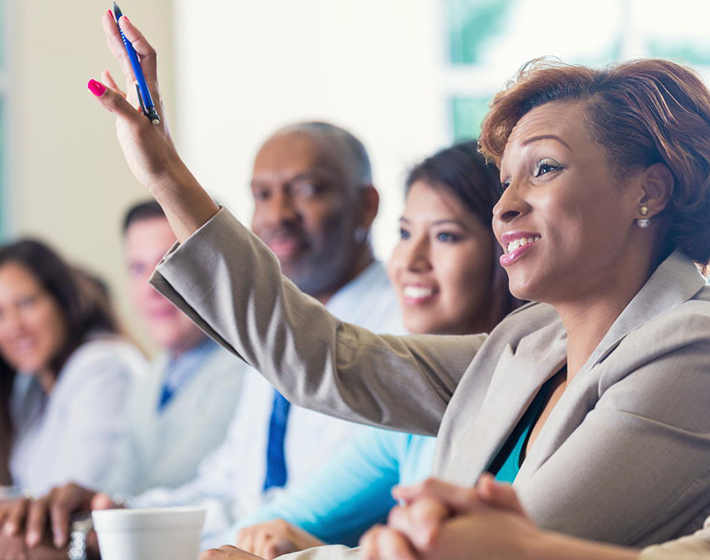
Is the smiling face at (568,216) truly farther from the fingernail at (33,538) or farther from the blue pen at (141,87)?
the fingernail at (33,538)

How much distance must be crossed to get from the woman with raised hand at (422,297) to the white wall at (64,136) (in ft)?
9.94

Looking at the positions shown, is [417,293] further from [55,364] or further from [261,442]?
[55,364]

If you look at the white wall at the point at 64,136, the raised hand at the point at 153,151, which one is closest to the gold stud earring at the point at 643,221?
the raised hand at the point at 153,151

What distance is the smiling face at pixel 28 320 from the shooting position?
10.8 feet

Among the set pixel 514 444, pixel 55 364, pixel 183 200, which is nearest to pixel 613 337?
pixel 514 444

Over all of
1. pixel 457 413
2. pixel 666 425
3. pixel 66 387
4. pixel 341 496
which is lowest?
pixel 66 387

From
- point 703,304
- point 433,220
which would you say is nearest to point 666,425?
point 703,304

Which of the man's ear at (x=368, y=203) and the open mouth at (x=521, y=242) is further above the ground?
the open mouth at (x=521, y=242)

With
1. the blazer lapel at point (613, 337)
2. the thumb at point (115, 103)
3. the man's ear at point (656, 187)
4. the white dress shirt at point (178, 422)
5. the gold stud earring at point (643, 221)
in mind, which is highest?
the thumb at point (115, 103)

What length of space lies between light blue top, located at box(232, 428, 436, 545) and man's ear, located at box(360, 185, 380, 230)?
0.99 meters

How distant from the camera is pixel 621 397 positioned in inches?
37.0

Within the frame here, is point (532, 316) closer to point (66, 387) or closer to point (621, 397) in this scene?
point (621, 397)

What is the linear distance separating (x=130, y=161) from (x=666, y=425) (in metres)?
0.65

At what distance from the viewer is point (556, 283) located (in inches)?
43.7
